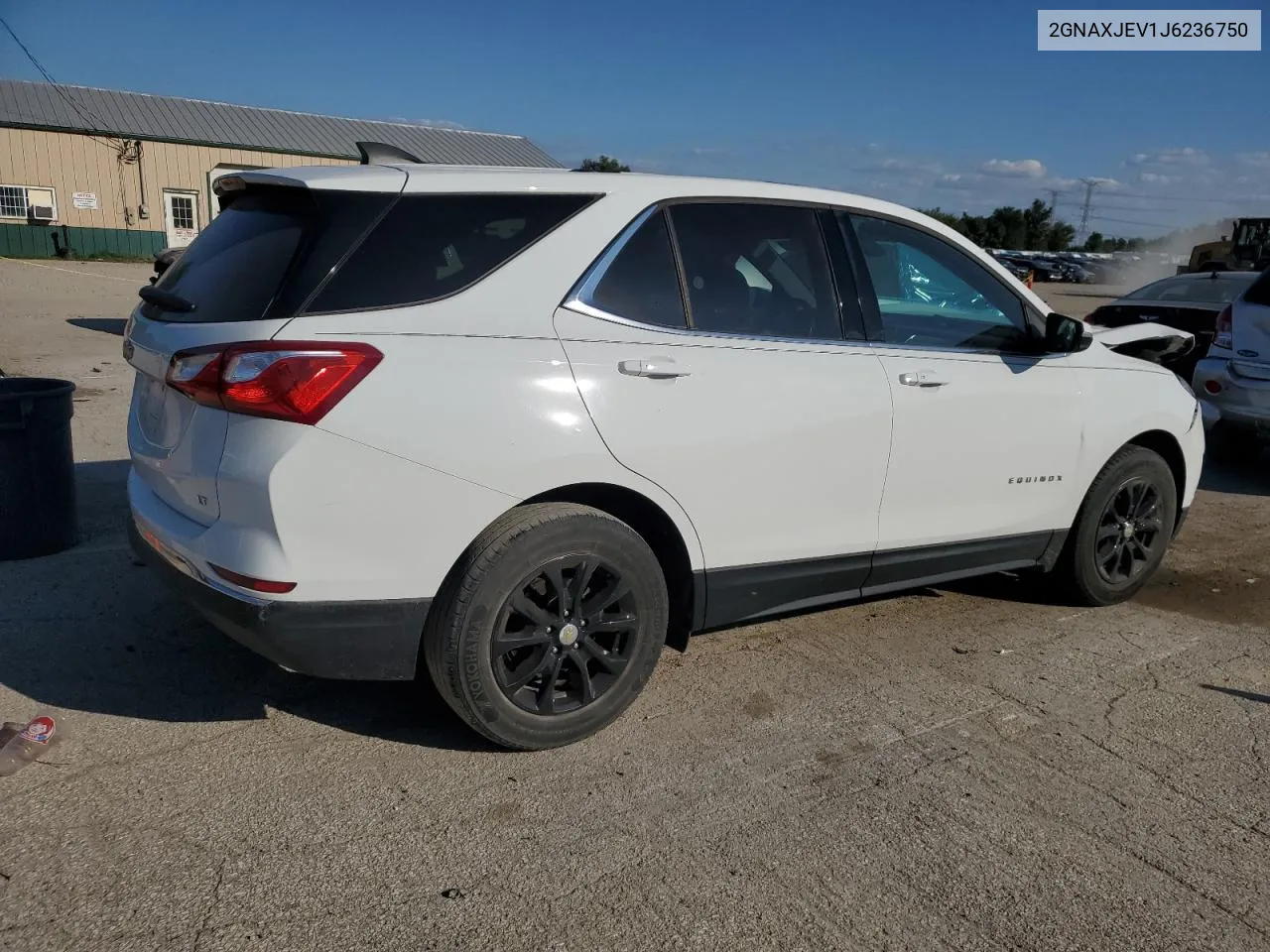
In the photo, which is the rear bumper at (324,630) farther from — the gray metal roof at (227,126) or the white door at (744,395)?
the gray metal roof at (227,126)

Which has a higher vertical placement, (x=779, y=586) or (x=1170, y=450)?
(x=1170, y=450)

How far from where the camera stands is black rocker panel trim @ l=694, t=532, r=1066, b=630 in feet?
12.5

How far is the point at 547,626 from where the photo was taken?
3.38 metres

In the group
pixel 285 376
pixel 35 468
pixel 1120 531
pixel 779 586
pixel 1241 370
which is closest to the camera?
pixel 285 376

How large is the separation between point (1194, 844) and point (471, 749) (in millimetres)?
2265

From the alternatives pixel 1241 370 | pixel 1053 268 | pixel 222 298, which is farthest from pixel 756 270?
pixel 1053 268

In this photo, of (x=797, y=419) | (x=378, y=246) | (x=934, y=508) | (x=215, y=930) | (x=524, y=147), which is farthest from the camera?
(x=524, y=147)

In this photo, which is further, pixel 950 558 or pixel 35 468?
pixel 35 468

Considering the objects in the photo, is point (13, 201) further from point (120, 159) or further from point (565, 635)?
point (565, 635)

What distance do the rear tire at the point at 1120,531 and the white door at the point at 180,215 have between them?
34.8 meters

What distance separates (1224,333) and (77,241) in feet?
112

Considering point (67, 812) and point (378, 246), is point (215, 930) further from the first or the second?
point (378, 246)

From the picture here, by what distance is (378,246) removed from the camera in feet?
10.3

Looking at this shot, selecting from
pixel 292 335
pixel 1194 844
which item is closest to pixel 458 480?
pixel 292 335
